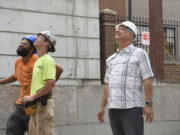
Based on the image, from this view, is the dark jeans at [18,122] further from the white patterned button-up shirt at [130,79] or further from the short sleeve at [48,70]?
the white patterned button-up shirt at [130,79]

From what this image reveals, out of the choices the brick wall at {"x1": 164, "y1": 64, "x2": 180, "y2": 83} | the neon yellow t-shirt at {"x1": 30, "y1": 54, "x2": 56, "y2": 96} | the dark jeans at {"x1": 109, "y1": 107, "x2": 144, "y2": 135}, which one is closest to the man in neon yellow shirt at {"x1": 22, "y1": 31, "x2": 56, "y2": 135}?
the neon yellow t-shirt at {"x1": 30, "y1": 54, "x2": 56, "y2": 96}

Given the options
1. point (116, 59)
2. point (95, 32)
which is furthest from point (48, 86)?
point (95, 32)

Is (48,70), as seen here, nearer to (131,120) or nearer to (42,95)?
(42,95)

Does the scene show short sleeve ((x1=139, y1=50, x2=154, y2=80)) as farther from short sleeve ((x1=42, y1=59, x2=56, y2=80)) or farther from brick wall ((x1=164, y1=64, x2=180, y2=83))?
brick wall ((x1=164, y1=64, x2=180, y2=83))

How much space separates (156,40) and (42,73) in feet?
20.6

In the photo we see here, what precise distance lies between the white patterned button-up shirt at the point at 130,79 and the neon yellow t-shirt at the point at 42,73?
0.85m

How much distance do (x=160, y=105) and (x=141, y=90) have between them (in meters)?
5.77

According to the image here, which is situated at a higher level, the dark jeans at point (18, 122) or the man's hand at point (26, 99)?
the man's hand at point (26, 99)

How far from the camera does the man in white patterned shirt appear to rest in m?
4.27

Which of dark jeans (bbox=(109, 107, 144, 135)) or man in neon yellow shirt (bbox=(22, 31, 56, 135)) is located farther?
man in neon yellow shirt (bbox=(22, 31, 56, 135))

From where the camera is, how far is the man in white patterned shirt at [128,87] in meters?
4.27

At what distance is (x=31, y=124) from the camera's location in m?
4.87

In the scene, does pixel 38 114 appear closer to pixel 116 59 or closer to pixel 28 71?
pixel 28 71

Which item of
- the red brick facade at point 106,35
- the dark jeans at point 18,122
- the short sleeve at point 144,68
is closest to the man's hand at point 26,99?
the dark jeans at point 18,122
